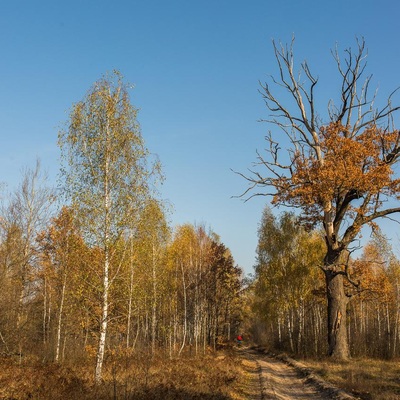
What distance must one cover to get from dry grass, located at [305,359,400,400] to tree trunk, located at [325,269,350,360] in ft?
5.45

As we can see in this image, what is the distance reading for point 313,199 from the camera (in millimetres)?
20578

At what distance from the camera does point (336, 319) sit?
2055 centimetres

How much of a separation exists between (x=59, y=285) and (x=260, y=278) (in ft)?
78.5

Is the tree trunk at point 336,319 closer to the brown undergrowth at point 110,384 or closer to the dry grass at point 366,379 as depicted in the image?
the dry grass at point 366,379

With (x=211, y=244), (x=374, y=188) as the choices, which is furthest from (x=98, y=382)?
(x=211, y=244)

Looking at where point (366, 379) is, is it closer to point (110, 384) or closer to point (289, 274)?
point (110, 384)

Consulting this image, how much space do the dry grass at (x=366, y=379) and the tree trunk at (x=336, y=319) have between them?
5.45ft

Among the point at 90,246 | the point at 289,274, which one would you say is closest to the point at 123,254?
the point at 90,246

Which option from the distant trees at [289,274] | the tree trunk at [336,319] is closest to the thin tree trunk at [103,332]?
the tree trunk at [336,319]

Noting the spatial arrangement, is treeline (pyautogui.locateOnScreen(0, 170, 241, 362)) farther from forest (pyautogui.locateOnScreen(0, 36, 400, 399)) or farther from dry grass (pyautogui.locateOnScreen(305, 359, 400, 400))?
dry grass (pyautogui.locateOnScreen(305, 359, 400, 400))

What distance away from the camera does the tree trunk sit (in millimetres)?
20359

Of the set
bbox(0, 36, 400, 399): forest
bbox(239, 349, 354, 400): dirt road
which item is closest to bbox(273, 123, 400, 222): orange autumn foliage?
bbox(0, 36, 400, 399): forest

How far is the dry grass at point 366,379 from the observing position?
11.2 m

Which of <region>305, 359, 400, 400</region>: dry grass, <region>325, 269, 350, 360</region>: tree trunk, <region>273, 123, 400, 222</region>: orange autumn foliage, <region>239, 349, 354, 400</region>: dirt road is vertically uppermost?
<region>273, 123, 400, 222</region>: orange autumn foliage
